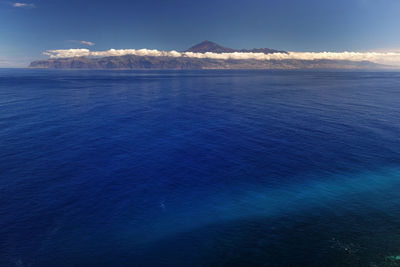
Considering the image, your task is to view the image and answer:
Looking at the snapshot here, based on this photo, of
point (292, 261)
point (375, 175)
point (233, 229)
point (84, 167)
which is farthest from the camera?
point (84, 167)

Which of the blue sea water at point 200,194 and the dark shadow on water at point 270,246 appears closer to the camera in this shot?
the dark shadow on water at point 270,246

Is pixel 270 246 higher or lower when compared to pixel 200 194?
lower

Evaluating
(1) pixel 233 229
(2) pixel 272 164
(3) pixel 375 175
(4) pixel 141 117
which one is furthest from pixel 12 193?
(3) pixel 375 175

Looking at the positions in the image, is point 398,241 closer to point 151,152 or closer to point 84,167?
point 151,152

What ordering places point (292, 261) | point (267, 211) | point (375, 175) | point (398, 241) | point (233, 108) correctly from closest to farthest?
point (292, 261), point (398, 241), point (267, 211), point (375, 175), point (233, 108)

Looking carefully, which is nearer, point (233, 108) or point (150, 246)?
point (150, 246)

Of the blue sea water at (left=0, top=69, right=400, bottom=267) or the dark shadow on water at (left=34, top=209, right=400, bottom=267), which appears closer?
the dark shadow on water at (left=34, top=209, right=400, bottom=267)

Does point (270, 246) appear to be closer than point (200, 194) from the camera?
Yes
